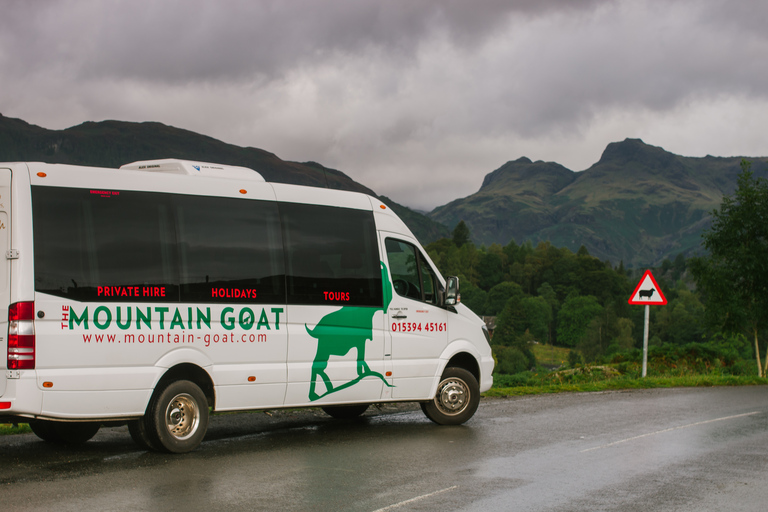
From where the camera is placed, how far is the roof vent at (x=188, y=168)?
9219 millimetres

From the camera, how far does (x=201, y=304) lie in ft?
28.6

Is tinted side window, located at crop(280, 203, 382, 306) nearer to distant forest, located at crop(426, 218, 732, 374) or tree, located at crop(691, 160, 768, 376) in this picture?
tree, located at crop(691, 160, 768, 376)

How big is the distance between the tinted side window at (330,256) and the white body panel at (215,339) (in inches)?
5.0

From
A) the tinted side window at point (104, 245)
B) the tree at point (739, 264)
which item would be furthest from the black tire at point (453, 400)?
the tree at point (739, 264)

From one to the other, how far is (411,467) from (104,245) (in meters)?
3.78

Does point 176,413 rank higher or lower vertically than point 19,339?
lower

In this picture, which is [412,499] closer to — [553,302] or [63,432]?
[63,432]

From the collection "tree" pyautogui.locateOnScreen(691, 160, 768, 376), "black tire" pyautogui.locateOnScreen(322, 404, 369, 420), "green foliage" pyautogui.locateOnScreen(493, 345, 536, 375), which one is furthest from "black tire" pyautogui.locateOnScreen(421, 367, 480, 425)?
"green foliage" pyautogui.locateOnScreen(493, 345, 536, 375)

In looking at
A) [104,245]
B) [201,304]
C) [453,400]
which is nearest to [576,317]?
[453,400]

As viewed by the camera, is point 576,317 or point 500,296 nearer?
point 576,317

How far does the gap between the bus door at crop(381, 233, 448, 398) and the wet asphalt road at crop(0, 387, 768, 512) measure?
0.72 m

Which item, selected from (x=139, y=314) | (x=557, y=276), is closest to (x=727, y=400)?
(x=139, y=314)

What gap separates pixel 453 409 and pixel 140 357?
15.3 ft

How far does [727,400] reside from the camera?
15148mm
